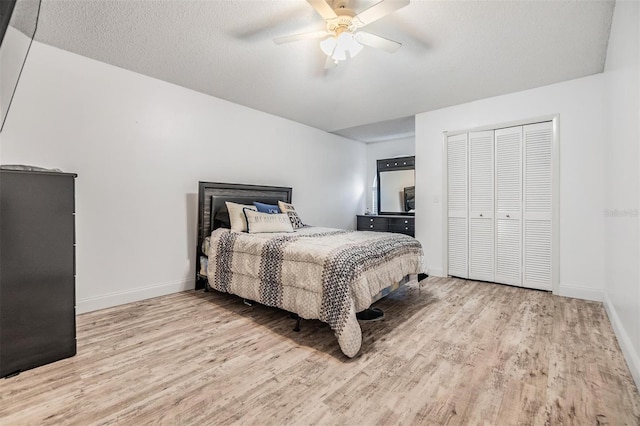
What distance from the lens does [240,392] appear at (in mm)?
1616

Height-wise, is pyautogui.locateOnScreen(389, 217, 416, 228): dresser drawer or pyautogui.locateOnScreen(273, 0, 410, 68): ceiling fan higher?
pyautogui.locateOnScreen(273, 0, 410, 68): ceiling fan

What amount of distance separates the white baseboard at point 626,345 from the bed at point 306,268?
1.51 meters

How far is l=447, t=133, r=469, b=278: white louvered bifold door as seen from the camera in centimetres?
404

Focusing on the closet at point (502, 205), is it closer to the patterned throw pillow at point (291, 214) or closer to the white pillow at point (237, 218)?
the patterned throw pillow at point (291, 214)

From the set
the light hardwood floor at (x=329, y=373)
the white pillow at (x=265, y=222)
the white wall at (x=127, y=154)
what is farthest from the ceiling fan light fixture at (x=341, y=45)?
the light hardwood floor at (x=329, y=373)

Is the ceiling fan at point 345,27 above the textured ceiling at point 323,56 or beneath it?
beneath

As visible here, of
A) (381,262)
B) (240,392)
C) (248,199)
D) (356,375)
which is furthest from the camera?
(248,199)

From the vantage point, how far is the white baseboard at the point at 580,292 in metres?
3.11

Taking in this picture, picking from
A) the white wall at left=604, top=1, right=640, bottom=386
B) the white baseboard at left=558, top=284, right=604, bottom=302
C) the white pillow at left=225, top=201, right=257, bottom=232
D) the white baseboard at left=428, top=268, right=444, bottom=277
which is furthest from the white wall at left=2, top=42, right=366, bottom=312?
the white baseboard at left=558, top=284, right=604, bottom=302

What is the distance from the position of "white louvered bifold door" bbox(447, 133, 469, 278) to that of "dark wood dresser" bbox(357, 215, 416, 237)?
2.40 ft

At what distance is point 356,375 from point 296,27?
2536mm

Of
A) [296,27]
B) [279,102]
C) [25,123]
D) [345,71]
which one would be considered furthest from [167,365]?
[279,102]

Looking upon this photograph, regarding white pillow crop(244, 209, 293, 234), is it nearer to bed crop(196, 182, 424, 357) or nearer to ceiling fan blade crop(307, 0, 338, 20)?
bed crop(196, 182, 424, 357)

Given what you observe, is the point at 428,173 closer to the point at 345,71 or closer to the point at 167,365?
the point at 345,71
